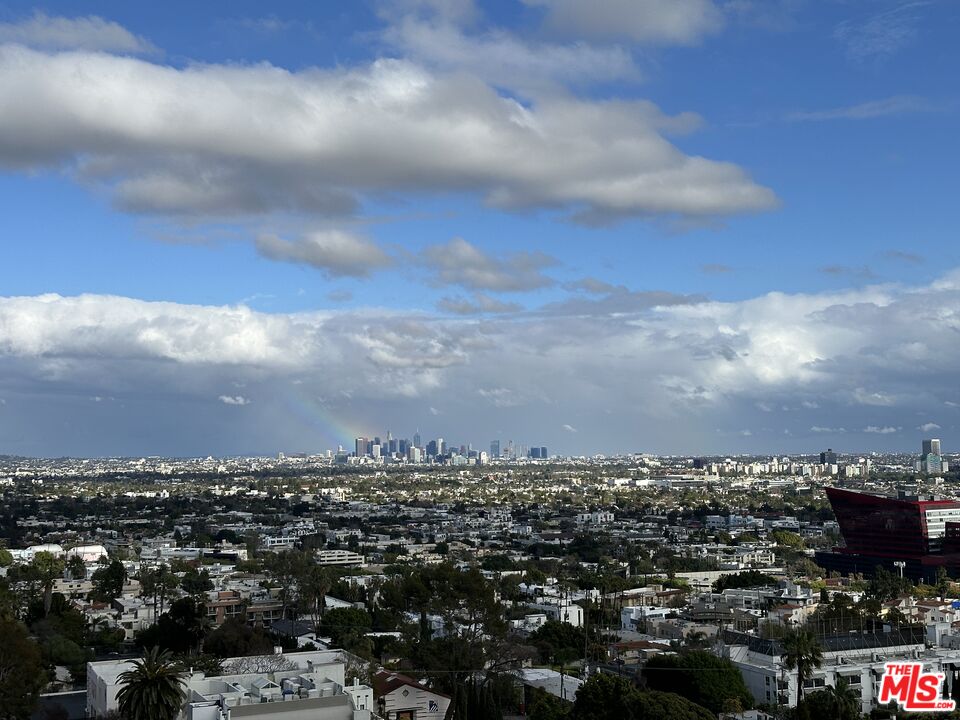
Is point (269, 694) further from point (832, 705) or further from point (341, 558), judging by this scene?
point (341, 558)

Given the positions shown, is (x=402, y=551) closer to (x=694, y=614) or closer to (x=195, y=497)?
(x=694, y=614)

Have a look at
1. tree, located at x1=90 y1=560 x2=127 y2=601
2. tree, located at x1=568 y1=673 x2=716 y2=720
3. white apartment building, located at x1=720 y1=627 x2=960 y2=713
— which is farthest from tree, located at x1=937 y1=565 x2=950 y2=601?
tree, located at x1=90 y1=560 x2=127 y2=601

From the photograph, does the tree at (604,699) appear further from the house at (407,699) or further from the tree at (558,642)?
the tree at (558,642)

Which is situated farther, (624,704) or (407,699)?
(407,699)

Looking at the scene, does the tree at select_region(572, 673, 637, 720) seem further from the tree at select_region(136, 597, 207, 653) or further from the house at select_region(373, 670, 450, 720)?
the tree at select_region(136, 597, 207, 653)

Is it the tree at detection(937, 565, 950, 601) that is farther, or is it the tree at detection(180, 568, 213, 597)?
the tree at detection(937, 565, 950, 601)

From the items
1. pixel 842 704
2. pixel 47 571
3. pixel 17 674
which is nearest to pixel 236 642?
pixel 17 674

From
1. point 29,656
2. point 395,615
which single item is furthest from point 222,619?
point 29,656
